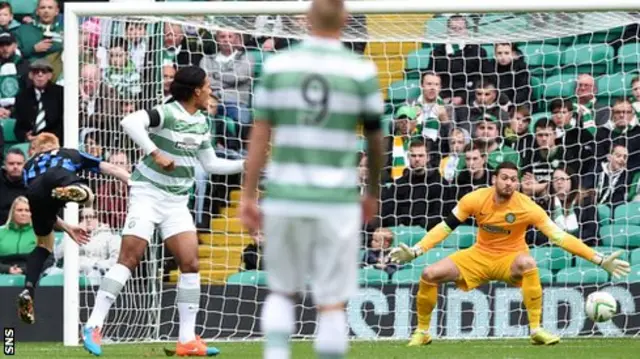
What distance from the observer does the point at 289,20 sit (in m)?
13.6

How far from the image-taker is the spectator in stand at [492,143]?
46.2ft

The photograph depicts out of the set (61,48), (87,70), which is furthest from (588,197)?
(61,48)

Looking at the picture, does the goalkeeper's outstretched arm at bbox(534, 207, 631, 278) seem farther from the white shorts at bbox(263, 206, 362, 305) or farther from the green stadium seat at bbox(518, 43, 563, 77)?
the white shorts at bbox(263, 206, 362, 305)

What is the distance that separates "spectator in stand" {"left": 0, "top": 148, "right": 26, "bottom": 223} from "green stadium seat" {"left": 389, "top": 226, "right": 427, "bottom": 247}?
3.61 m

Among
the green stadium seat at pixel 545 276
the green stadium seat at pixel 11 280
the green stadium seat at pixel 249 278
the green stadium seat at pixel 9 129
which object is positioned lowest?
the green stadium seat at pixel 11 280

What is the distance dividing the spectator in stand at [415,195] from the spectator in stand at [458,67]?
2.07ft

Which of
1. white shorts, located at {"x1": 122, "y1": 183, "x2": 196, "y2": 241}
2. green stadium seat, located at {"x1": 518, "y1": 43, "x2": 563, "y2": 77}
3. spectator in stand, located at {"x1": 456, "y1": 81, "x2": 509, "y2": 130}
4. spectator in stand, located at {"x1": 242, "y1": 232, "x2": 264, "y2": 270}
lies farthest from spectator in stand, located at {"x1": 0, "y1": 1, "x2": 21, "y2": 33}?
white shorts, located at {"x1": 122, "y1": 183, "x2": 196, "y2": 241}

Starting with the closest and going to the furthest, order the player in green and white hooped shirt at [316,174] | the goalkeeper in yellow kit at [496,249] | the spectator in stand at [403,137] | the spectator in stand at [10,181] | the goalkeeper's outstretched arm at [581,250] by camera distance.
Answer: the player in green and white hooped shirt at [316,174], the goalkeeper's outstretched arm at [581,250], the goalkeeper in yellow kit at [496,249], the spectator in stand at [403,137], the spectator in stand at [10,181]

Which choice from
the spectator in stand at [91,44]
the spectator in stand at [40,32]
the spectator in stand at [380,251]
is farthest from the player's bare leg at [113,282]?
the spectator in stand at [40,32]

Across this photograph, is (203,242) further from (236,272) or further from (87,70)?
(87,70)

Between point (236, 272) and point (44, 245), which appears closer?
point (44, 245)

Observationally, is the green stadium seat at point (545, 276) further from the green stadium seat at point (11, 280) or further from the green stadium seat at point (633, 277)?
the green stadium seat at point (11, 280)

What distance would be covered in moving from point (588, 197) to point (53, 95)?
17.6 feet

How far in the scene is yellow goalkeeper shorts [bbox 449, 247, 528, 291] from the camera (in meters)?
12.6
